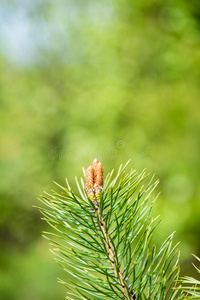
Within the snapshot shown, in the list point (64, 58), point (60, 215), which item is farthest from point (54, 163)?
point (60, 215)

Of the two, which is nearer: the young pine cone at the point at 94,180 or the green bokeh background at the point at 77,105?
the young pine cone at the point at 94,180

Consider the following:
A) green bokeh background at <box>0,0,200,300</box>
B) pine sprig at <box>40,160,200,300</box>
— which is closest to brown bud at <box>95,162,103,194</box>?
pine sprig at <box>40,160,200,300</box>

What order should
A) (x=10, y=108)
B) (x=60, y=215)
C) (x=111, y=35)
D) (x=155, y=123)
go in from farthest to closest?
(x=10, y=108) → (x=111, y=35) → (x=155, y=123) → (x=60, y=215)

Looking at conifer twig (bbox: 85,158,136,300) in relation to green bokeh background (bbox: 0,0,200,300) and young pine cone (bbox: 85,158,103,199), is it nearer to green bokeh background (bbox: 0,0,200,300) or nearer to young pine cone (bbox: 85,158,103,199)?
young pine cone (bbox: 85,158,103,199)

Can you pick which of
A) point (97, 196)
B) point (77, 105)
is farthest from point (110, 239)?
point (77, 105)

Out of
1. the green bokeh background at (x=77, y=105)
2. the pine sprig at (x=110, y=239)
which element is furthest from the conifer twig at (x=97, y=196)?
the green bokeh background at (x=77, y=105)

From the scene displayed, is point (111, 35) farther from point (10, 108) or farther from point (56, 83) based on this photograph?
point (10, 108)

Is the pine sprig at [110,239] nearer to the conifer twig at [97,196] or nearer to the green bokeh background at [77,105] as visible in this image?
the conifer twig at [97,196]

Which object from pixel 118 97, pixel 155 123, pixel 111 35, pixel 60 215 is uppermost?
pixel 111 35
